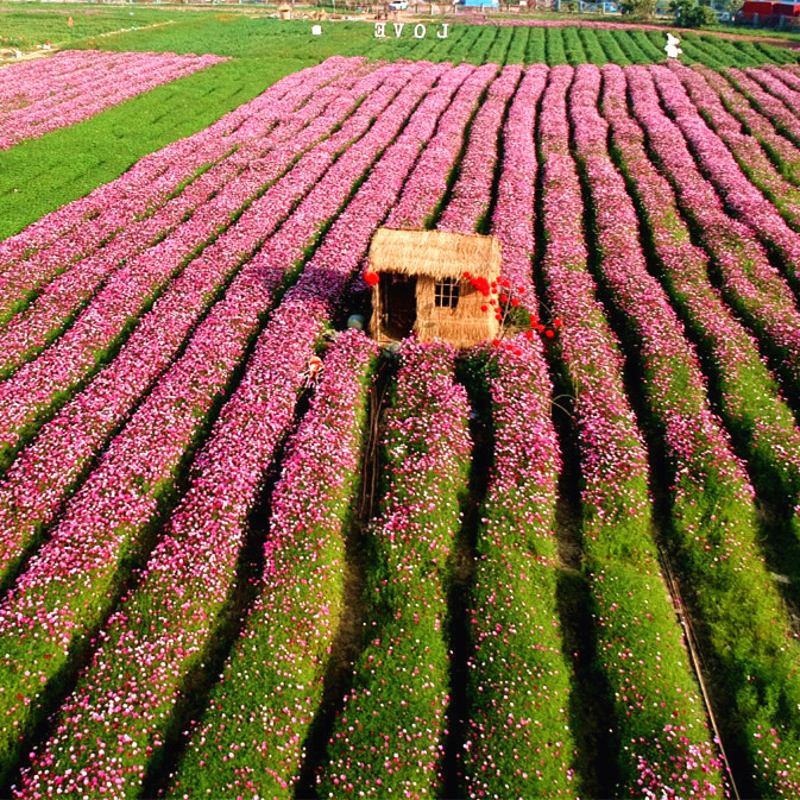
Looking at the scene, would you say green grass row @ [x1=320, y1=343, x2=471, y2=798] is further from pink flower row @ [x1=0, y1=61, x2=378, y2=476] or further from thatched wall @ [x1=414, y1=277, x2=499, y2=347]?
pink flower row @ [x1=0, y1=61, x2=378, y2=476]

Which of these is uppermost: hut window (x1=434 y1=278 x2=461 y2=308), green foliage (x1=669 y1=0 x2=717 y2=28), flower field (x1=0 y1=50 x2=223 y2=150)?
green foliage (x1=669 y1=0 x2=717 y2=28)

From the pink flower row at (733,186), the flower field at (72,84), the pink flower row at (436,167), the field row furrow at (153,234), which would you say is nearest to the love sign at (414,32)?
the flower field at (72,84)

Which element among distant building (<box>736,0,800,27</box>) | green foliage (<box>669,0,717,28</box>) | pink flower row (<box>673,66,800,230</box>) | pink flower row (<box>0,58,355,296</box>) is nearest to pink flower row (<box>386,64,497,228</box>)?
pink flower row (<box>0,58,355,296</box>)

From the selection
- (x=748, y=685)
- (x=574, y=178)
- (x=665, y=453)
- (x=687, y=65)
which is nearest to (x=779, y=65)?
(x=687, y=65)

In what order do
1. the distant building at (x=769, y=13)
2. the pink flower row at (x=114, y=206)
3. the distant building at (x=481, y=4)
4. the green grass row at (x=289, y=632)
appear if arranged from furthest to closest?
1. the distant building at (x=481, y=4)
2. the distant building at (x=769, y=13)
3. the pink flower row at (x=114, y=206)
4. the green grass row at (x=289, y=632)

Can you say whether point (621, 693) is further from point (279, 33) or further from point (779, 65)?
point (279, 33)

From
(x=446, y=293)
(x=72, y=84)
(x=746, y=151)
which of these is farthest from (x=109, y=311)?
(x=72, y=84)

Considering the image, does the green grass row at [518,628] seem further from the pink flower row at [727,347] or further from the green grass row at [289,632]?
the pink flower row at [727,347]
